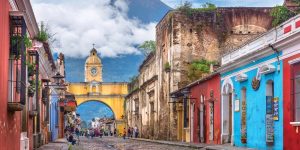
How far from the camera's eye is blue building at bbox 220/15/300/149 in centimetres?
1716

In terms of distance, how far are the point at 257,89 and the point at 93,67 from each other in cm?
7060

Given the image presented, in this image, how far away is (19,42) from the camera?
1120cm

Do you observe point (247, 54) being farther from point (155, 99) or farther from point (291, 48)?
point (155, 99)

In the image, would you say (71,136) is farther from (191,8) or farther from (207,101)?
(191,8)

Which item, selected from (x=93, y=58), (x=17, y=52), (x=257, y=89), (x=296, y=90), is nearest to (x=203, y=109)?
(x=257, y=89)

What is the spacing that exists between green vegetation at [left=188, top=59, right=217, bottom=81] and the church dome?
2175 inches

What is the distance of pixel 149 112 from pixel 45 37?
98.7ft

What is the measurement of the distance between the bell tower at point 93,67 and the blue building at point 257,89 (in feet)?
203

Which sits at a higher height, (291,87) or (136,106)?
(291,87)

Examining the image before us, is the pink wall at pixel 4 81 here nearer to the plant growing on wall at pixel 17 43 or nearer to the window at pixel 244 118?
the plant growing on wall at pixel 17 43

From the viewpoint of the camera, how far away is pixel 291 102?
1612 centimetres

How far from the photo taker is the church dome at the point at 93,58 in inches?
3558

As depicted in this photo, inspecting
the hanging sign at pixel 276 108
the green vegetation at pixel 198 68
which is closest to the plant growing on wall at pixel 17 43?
the hanging sign at pixel 276 108

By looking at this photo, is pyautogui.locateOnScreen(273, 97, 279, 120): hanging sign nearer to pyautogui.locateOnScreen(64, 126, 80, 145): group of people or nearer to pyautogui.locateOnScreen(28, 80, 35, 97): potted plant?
pyautogui.locateOnScreen(28, 80, 35, 97): potted plant
